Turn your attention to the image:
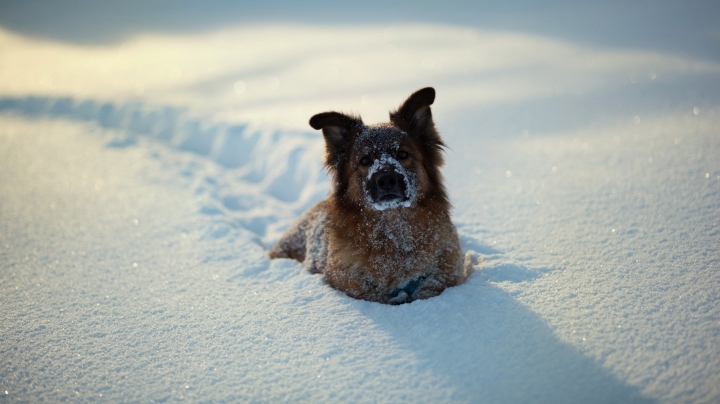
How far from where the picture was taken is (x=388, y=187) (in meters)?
3.48

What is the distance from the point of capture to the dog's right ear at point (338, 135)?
398cm

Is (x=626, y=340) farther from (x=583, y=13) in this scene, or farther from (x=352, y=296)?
(x=583, y=13)

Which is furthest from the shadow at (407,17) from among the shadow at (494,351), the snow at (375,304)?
the shadow at (494,351)

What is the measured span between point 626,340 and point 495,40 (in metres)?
9.98

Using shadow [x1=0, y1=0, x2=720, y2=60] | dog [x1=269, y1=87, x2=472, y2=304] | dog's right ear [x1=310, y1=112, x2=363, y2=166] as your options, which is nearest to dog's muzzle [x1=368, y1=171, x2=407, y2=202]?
dog [x1=269, y1=87, x2=472, y2=304]

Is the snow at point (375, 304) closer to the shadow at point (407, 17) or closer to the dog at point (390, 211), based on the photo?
the dog at point (390, 211)

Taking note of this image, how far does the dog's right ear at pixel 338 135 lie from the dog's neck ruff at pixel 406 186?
0.48m

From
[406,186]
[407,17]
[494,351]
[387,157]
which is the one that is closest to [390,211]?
[406,186]

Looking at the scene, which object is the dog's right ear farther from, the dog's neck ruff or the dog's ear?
the dog's neck ruff

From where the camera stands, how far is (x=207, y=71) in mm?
12508

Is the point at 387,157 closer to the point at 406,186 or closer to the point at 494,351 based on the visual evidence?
the point at 406,186

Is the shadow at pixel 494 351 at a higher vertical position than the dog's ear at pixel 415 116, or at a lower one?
lower

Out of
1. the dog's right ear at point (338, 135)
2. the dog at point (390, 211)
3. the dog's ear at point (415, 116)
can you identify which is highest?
the dog's ear at point (415, 116)

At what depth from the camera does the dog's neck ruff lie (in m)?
3.56
